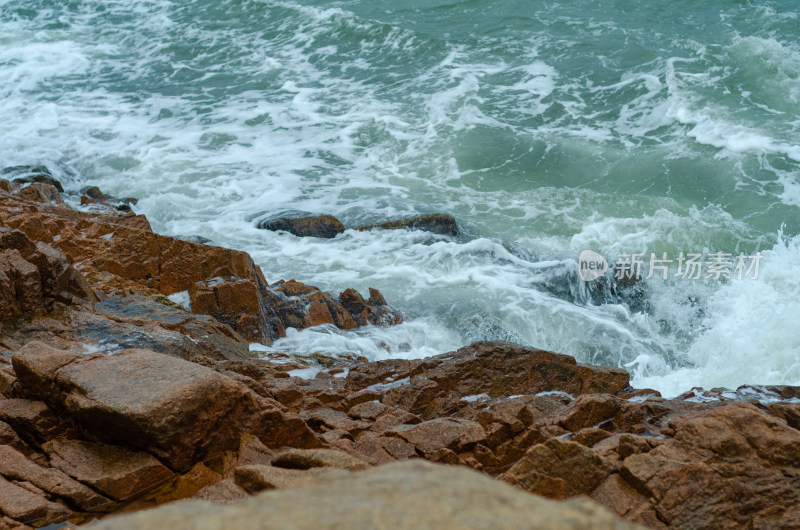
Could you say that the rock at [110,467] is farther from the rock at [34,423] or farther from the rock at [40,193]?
the rock at [40,193]

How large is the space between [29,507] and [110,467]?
0.53 meters

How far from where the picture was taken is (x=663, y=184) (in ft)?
56.3

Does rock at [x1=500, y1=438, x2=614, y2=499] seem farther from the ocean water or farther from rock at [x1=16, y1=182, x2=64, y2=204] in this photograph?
rock at [x1=16, y1=182, x2=64, y2=204]

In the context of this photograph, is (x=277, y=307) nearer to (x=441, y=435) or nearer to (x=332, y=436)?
(x=332, y=436)

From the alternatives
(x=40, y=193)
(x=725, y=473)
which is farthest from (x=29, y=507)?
(x=40, y=193)

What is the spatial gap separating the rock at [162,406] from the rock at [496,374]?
2.68 meters

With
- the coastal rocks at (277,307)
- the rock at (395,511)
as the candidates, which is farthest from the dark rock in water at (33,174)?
the rock at (395,511)

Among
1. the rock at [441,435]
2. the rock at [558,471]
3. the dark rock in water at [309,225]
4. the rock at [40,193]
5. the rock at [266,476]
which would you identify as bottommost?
the dark rock in water at [309,225]

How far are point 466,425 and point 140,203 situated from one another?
12.6 metres

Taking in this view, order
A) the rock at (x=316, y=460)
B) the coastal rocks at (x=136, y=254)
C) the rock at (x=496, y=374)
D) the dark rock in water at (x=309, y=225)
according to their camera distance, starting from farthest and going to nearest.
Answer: the dark rock in water at (x=309, y=225) → the coastal rocks at (x=136, y=254) → the rock at (x=496, y=374) → the rock at (x=316, y=460)

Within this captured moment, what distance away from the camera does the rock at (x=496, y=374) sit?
7.88 m

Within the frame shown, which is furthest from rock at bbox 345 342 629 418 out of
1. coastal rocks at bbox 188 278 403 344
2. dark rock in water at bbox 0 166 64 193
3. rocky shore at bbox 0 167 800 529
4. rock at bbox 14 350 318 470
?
dark rock in water at bbox 0 166 64 193

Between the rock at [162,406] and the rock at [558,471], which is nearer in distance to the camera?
the rock at [558,471]

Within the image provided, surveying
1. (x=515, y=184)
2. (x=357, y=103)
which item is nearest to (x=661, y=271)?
(x=515, y=184)
